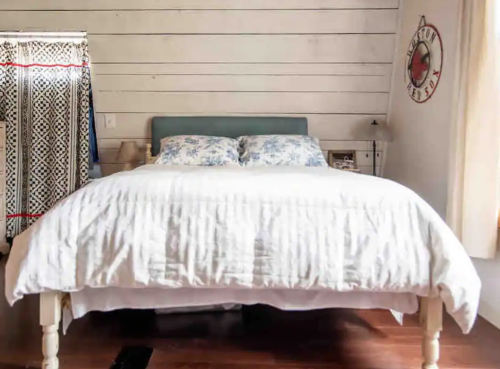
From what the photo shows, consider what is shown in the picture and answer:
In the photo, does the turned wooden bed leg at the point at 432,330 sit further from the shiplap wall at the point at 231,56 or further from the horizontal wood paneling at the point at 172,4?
the horizontal wood paneling at the point at 172,4

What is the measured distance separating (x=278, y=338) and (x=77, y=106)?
244 cm

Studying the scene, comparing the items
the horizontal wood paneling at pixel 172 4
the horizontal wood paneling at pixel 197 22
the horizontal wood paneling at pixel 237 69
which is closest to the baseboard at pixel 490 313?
the horizontal wood paneling at pixel 237 69

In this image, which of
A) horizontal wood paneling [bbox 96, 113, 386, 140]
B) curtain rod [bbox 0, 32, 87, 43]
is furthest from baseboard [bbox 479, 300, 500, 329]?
curtain rod [bbox 0, 32, 87, 43]

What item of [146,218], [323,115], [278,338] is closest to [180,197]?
[146,218]

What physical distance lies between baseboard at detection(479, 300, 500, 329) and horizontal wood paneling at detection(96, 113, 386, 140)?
1607mm

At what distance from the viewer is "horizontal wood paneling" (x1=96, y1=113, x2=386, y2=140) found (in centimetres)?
339

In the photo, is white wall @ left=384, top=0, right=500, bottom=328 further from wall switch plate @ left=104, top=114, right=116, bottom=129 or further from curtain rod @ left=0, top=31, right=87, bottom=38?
curtain rod @ left=0, top=31, right=87, bottom=38

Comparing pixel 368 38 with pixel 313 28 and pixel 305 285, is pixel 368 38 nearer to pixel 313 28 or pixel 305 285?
pixel 313 28

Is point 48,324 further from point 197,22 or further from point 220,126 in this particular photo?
point 197,22

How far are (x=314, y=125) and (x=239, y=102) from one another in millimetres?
636

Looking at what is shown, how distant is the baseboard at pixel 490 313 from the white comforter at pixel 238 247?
2.59ft

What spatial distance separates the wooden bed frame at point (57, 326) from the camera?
147cm

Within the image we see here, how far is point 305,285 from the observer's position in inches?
57.7

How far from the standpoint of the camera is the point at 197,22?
129 inches
